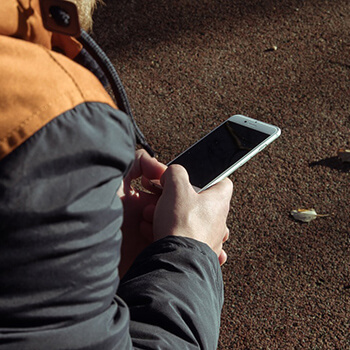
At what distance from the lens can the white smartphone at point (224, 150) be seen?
1.98 m

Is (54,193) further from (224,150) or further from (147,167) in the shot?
(224,150)

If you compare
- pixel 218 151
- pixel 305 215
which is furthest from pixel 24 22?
pixel 305 215

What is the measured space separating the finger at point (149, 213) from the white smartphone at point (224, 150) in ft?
0.95

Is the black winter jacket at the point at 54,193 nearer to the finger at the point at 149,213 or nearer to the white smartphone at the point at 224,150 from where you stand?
the finger at the point at 149,213

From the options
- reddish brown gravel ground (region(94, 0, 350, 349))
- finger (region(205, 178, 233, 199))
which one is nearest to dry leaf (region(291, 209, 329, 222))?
reddish brown gravel ground (region(94, 0, 350, 349))

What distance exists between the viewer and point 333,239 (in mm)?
2568

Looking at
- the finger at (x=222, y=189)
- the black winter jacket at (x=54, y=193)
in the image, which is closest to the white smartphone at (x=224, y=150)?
the finger at (x=222, y=189)

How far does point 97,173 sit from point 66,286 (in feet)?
0.66

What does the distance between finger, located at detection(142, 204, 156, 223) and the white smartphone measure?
0.29 metres

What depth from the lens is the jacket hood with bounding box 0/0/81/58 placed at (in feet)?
2.90

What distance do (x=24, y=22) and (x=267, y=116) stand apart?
7.66 feet

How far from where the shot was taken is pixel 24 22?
0.91 m

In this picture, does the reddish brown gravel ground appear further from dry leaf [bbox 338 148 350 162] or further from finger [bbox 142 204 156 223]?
finger [bbox 142 204 156 223]

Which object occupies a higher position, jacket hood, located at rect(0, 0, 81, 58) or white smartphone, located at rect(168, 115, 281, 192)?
jacket hood, located at rect(0, 0, 81, 58)
